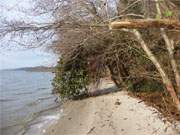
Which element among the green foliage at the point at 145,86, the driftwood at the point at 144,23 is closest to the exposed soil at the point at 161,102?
the green foliage at the point at 145,86

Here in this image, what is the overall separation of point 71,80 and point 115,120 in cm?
966

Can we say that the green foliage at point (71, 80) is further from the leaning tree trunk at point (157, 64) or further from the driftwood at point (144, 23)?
the driftwood at point (144, 23)

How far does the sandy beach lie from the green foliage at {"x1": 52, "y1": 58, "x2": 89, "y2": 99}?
2.57m

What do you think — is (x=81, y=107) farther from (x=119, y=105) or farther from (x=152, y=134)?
(x=152, y=134)

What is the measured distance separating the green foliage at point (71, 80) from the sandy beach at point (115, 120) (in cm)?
257

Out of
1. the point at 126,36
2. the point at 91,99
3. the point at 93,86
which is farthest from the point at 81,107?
the point at 126,36

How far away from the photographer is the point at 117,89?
26.3 m

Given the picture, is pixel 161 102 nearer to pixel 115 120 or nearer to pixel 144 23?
pixel 115 120

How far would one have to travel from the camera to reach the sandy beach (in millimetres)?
13369

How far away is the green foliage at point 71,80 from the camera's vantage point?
25.0 metres

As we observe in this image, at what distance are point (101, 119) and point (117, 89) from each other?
31.0 feet

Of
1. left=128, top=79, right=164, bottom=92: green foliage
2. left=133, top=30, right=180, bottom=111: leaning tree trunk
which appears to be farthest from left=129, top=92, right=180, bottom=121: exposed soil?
left=133, top=30, right=180, bottom=111: leaning tree trunk

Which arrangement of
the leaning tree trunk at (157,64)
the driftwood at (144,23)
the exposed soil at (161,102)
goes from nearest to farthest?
the driftwood at (144,23) → the leaning tree trunk at (157,64) → the exposed soil at (161,102)

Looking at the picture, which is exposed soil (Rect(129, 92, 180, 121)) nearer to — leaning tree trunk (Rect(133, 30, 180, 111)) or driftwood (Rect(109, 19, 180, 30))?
leaning tree trunk (Rect(133, 30, 180, 111))
